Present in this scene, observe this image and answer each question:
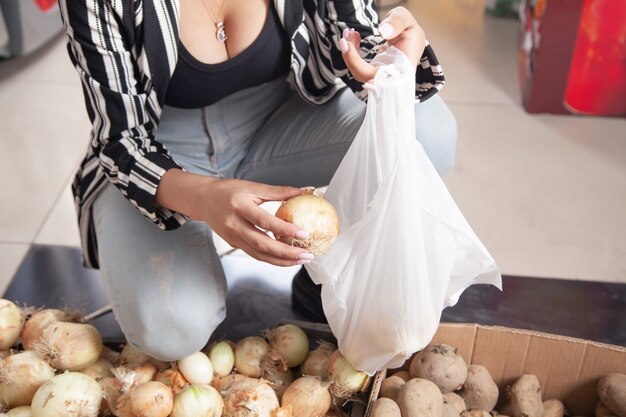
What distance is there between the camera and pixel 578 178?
1.39 m

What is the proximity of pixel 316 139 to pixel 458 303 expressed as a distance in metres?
0.39

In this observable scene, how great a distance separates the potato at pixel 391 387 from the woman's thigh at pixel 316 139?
0.27 metres

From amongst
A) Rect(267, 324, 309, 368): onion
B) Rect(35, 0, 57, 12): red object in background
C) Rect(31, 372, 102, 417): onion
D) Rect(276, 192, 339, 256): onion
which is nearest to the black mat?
Rect(267, 324, 309, 368): onion

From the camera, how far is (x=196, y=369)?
0.84m

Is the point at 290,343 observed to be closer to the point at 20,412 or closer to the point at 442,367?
the point at 442,367

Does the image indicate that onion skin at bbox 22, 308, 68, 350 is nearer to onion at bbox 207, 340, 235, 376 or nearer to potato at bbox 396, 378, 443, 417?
onion at bbox 207, 340, 235, 376

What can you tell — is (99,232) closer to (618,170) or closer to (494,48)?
(618,170)

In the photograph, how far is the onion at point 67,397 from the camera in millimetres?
762

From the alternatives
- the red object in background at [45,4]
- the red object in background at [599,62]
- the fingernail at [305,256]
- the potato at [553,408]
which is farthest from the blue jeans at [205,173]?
the red object in background at [45,4]

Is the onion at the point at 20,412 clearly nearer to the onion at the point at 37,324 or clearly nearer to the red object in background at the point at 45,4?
the onion at the point at 37,324

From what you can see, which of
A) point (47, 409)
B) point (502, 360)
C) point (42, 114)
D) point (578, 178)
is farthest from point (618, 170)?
point (42, 114)

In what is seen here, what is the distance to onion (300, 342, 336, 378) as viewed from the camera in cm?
85

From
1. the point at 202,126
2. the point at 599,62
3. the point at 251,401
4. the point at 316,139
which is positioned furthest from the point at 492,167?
the point at 251,401

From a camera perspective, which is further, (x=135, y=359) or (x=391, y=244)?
(x=135, y=359)
